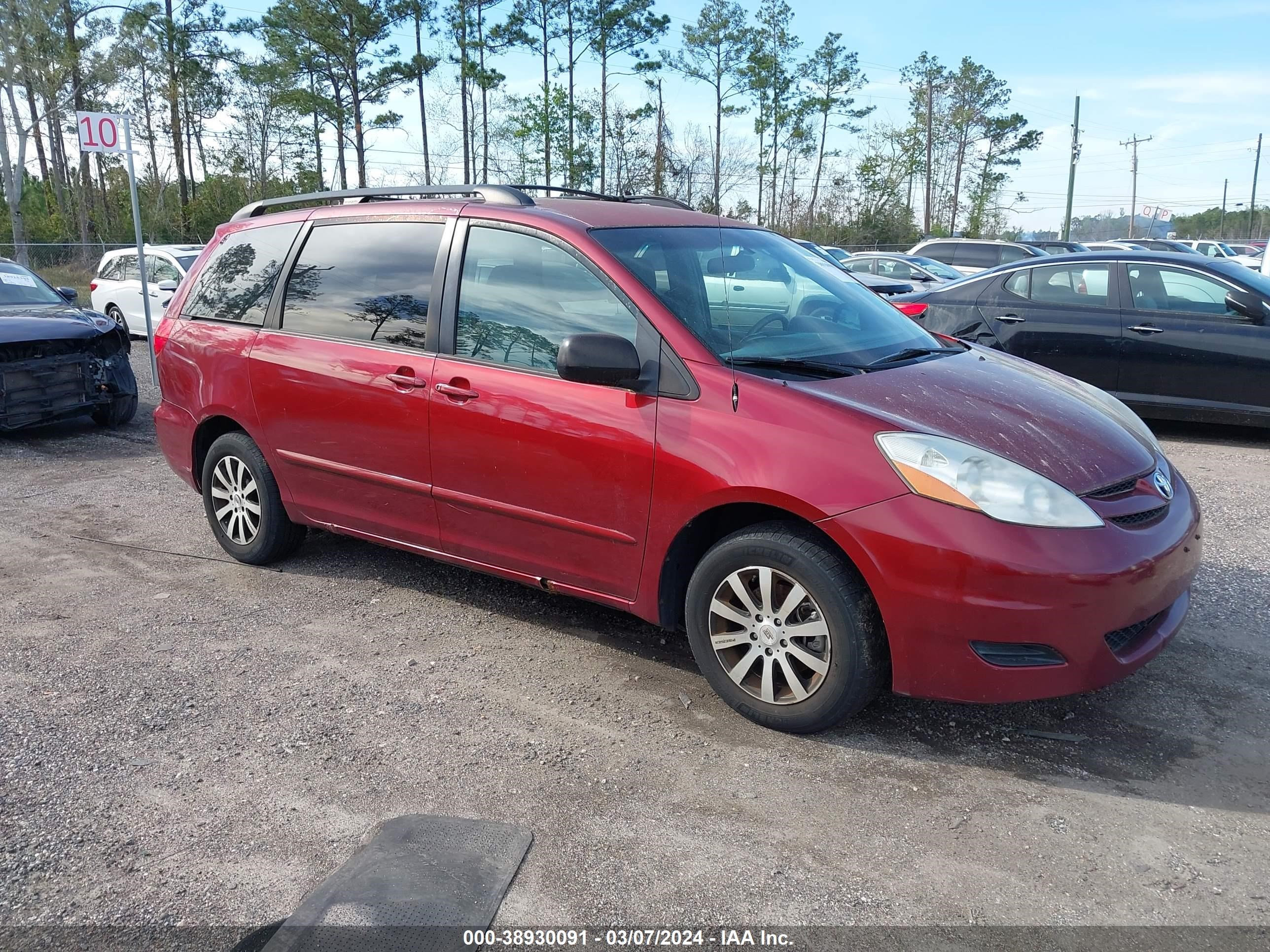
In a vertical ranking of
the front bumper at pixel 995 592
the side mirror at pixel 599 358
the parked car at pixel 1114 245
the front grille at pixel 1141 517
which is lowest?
the front bumper at pixel 995 592

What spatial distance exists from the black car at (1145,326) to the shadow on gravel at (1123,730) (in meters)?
4.17

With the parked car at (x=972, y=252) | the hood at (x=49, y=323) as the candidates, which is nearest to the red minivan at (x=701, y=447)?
the hood at (x=49, y=323)

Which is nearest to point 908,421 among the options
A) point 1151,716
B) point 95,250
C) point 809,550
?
point 809,550

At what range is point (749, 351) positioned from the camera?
3.64 m

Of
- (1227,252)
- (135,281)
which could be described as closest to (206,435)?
(135,281)

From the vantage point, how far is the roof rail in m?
4.27

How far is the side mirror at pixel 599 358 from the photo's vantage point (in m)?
3.44

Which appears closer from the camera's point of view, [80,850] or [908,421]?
[80,850]

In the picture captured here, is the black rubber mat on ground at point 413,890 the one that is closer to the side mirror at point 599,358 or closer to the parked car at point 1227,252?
the side mirror at point 599,358

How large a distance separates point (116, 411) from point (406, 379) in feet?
20.6

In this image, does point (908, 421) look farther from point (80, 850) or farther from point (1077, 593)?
Result: point (80, 850)

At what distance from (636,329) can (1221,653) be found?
2758 millimetres

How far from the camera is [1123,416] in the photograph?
13.1ft

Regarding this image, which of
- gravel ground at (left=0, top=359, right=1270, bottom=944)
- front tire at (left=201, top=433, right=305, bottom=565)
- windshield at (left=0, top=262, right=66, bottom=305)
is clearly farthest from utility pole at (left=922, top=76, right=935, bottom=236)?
gravel ground at (left=0, top=359, right=1270, bottom=944)
